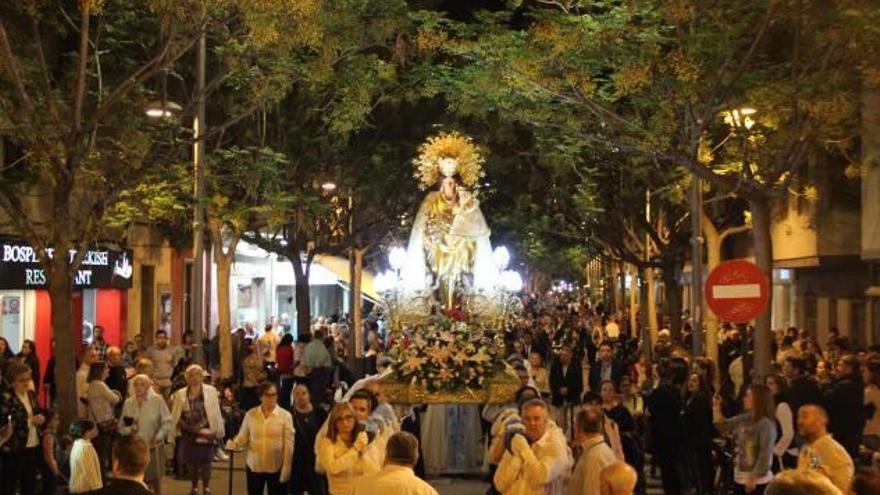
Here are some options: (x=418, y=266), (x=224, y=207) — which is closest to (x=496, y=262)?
(x=418, y=266)

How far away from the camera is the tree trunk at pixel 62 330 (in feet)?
51.0

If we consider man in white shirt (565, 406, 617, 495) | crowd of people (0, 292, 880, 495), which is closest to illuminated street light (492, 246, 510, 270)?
crowd of people (0, 292, 880, 495)

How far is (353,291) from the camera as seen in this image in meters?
36.6

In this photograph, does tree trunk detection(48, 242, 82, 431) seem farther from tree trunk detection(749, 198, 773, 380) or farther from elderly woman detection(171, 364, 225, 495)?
tree trunk detection(749, 198, 773, 380)

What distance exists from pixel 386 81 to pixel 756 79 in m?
8.44

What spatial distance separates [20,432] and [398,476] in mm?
7093

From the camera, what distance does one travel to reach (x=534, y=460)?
9375 millimetres

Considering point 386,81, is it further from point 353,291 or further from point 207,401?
point 353,291

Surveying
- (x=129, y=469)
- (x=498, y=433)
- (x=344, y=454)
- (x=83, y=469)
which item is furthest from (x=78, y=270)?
(x=129, y=469)

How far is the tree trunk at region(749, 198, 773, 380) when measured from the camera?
17.4 meters

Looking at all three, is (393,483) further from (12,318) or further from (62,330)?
(12,318)

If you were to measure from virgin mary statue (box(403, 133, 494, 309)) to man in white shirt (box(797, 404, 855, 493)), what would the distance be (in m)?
8.42

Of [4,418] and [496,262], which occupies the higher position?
[496,262]

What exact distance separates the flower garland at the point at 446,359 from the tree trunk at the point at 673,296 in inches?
758
